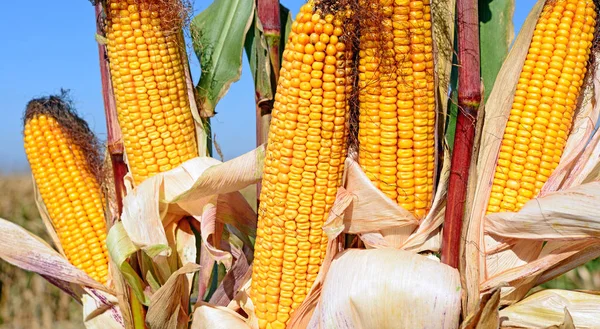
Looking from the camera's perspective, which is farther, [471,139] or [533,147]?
[533,147]

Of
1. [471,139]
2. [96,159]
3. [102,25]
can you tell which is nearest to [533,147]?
[471,139]

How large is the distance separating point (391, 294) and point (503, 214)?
1.25 ft

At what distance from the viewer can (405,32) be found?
4.14ft

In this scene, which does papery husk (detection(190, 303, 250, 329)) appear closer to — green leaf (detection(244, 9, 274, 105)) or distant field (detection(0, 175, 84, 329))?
green leaf (detection(244, 9, 274, 105))

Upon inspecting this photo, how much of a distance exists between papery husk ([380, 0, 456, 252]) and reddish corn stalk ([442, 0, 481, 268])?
0.07m

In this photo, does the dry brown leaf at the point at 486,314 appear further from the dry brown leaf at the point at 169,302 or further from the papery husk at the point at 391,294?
the dry brown leaf at the point at 169,302

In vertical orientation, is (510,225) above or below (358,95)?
below

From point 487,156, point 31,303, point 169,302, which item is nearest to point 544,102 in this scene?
point 487,156

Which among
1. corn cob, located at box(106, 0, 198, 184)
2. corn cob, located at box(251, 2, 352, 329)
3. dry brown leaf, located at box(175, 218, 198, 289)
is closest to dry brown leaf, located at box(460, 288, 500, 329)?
corn cob, located at box(251, 2, 352, 329)

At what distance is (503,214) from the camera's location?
1.37 metres

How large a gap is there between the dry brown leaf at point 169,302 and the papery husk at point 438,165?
1.63 ft

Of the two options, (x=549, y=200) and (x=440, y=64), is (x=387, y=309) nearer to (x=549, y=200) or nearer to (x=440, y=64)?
(x=549, y=200)

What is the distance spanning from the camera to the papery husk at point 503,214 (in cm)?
133

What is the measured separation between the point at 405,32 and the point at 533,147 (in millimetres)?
502
